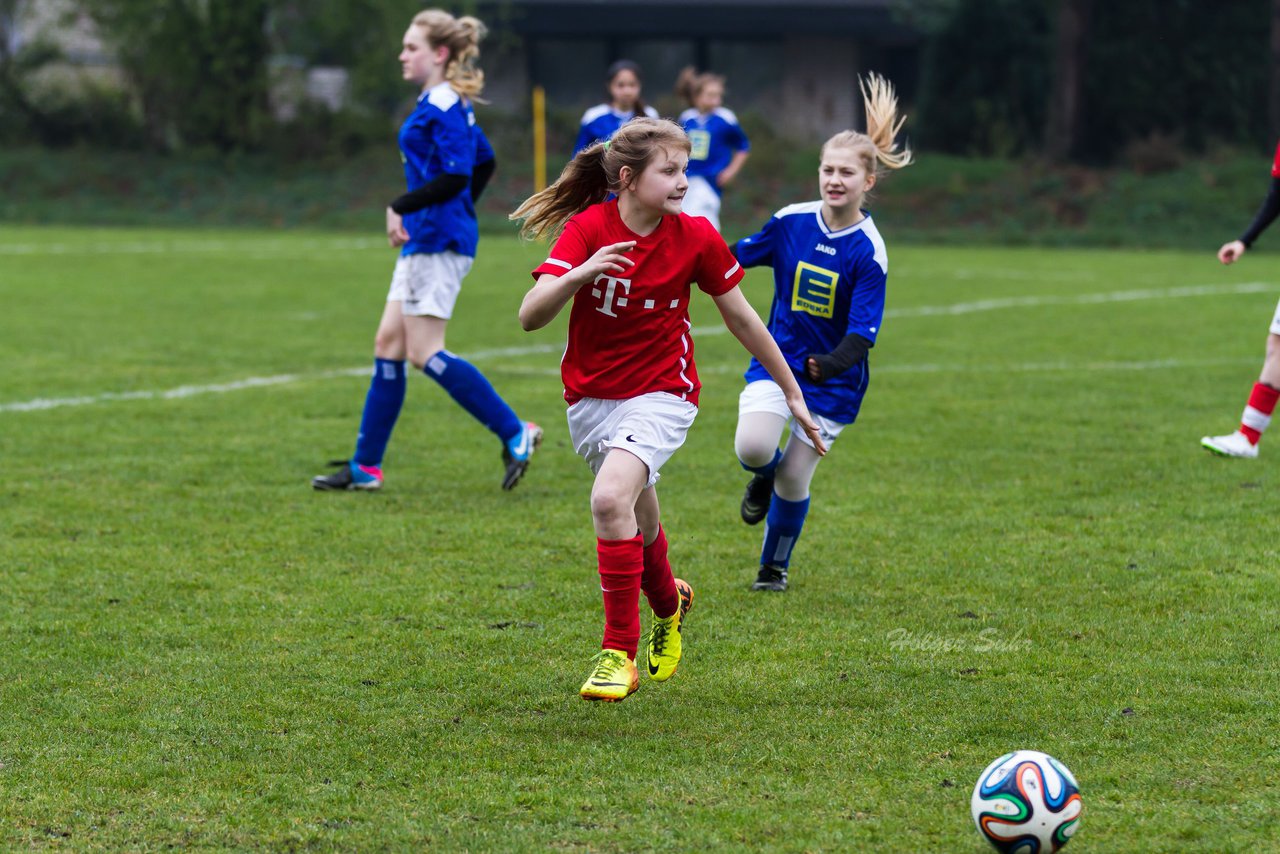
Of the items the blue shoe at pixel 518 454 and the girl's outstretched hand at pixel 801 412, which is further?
the blue shoe at pixel 518 454

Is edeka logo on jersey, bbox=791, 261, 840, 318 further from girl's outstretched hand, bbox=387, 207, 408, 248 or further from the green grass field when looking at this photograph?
girl's outstretched hand, bbox=387, 207, 408, 248

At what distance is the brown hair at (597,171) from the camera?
4258 mm

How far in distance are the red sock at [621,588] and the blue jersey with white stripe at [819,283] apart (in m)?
1.39

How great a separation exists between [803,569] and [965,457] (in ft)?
7.94

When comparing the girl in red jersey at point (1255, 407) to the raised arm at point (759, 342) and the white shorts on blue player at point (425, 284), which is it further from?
the raised arm at point (759, 342)

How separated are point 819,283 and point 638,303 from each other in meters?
1.30

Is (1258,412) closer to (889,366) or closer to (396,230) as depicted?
(889,366)

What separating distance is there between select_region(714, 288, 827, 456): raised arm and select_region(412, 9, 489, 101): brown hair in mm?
3127

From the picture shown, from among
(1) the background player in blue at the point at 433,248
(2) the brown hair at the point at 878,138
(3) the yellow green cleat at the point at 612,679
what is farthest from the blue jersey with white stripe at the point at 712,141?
(3) the yellow green cleat at the point at 612,679

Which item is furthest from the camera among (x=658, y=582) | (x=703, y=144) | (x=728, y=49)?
(x=728, y=49)

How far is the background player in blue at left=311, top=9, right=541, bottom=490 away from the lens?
23.7 ft

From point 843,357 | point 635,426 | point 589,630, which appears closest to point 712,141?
point 843,357

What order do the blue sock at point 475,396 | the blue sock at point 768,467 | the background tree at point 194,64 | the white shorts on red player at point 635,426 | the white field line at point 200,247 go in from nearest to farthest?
the white shorts on red player at point 635,426, the blue sock at point 768,467, the blue sock at point 475,396, the white field line at point 200,247, the background tree at point 194,64

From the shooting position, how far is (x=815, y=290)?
18.2ft
